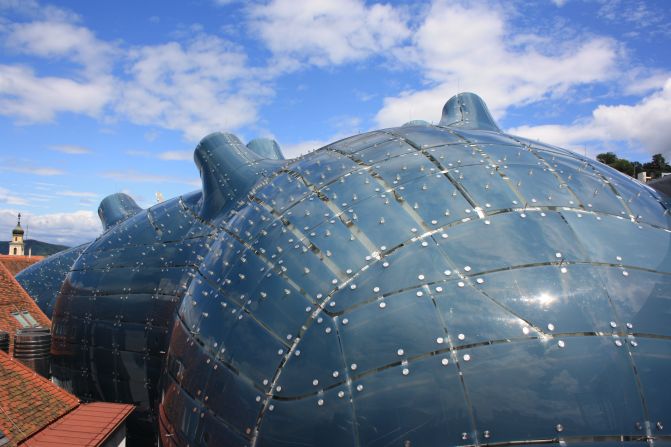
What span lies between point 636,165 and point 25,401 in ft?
229

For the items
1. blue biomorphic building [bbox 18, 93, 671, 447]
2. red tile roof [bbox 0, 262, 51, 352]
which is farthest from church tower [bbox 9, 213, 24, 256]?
blue biomorphic building [bbox 18, 93, 671, 447]

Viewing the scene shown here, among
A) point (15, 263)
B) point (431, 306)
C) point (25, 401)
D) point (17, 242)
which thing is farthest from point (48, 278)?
point (17, 242)

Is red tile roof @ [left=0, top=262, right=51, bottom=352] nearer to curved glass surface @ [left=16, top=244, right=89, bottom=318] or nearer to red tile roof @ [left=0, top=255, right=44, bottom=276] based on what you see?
curved glass surface @ [left=16, top=244, right=89, bottom=318]

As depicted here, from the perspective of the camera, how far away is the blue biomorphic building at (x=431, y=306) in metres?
3.35

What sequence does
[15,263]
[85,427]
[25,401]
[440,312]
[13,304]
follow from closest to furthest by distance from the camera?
[440,312] → [85,427] → [25,401] → [13,304] → [15,263]

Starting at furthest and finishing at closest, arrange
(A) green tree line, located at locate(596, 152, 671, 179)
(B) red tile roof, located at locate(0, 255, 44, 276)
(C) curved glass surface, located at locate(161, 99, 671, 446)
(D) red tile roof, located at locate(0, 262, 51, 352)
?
(A) green tree line, located at locate(596, 152, 671, 179), (B) red tile roof, located at locate(0, 255, 44, 276), (D) red tile roof, located at locate(0, 262, 51, 352), (C) curved glass surface, located at locate(161, 99, 671, 446)

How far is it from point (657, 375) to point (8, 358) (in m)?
12.1

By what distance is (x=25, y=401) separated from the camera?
9320 mm

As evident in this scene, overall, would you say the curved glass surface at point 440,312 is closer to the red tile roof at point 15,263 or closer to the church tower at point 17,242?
the red tile roof at point 15,263

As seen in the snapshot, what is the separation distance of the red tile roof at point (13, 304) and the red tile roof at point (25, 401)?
540 cm

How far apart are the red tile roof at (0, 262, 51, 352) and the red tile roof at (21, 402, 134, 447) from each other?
694cm

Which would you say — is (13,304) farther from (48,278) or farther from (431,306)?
(431,306)

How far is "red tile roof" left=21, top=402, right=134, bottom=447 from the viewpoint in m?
8.44

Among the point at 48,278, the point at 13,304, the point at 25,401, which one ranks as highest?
the point at 48,278
